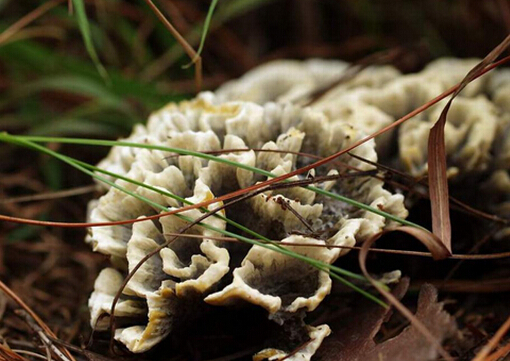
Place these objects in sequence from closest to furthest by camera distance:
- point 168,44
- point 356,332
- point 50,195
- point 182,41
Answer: point 356,332 < point 182,41 < point 50,195 < point 168,44

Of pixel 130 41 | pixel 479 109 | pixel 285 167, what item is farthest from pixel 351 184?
pixel 130 41

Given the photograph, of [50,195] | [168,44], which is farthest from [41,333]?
[168,44]

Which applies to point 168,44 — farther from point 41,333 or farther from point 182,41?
point 41,333

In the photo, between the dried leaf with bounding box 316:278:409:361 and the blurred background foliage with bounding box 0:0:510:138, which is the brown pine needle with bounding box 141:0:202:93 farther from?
the dried leaf with bounding box 316:278:409:361

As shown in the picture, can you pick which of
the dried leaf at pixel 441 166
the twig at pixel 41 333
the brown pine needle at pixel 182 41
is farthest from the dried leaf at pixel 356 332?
the brown pine needle at pixel 182 41

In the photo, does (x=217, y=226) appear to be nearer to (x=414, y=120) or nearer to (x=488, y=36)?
(x=414, y=120)
